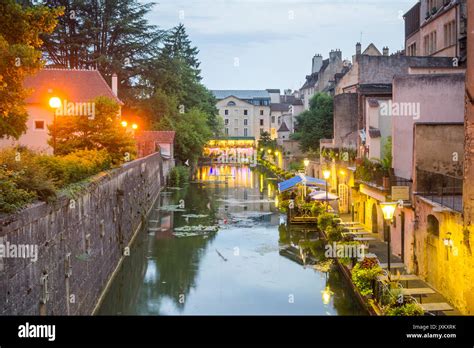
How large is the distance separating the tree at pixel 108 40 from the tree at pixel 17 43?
36.6 meters

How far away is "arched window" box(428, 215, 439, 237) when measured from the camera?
18.1 meters

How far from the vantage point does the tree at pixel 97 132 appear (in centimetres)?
2877

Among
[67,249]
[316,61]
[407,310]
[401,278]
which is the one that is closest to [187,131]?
[401,278]

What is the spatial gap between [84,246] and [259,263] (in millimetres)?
9783

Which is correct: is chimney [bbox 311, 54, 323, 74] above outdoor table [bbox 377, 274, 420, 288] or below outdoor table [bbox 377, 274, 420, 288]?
above

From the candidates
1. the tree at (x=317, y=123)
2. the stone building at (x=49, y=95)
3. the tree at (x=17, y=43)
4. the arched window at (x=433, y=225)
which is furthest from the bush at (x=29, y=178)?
the tree at (x=317, y=123)

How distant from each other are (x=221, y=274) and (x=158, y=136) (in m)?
37.3

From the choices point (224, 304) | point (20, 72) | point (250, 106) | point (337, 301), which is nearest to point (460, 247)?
point (337, 301)

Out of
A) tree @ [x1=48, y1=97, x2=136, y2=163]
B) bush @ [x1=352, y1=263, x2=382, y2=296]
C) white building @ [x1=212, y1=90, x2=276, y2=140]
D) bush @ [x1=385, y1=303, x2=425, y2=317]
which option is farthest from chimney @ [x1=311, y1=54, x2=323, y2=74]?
bush @ [x1=385, y1=303, x2=425, y2=317]

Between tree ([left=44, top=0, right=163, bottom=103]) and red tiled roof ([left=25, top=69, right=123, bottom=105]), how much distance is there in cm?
1026

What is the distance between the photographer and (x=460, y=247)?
49.9ft

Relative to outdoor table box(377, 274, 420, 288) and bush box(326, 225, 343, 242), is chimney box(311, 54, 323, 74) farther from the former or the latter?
outdoor table box(377, 274, 420, 288)

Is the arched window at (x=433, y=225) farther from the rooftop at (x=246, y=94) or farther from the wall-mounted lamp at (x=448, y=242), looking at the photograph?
the rooftop at (x=246, y=94)

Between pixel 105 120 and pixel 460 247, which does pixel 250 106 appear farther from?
pixel 460 247
